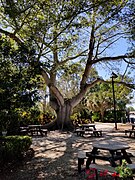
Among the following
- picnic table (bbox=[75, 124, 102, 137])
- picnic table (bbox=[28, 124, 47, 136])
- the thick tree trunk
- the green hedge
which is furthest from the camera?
the thick tree trunk

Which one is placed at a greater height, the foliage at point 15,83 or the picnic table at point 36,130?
the foliage at point 15,83

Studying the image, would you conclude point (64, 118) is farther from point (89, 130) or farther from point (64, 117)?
point (89, 130)

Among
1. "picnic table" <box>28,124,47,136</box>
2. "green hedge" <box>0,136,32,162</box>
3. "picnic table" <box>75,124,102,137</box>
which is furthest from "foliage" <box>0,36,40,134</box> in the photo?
"picnic table" <box>28,124,47,136</box>

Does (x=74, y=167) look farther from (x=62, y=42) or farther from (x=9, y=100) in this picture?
(x=62, y=42)

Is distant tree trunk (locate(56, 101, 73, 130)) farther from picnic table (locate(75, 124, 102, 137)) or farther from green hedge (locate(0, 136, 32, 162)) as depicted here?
green hedge (locate(0, 136, 32, 162))

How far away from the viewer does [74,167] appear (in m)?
5.65

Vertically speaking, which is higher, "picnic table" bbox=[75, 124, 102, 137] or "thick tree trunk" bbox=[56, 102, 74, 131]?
"thick tree trunk" bbox=[56, 102, 74, 131]

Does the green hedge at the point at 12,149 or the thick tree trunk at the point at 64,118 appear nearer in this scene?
the green hedge at the point at 12,149

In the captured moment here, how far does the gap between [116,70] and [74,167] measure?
13831 millimetres

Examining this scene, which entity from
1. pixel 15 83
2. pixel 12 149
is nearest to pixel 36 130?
pixel 12 149

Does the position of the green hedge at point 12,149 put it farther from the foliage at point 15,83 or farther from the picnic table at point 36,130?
the picnic table at point 36,130

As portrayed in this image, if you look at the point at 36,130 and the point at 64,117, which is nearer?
the point at 36,130

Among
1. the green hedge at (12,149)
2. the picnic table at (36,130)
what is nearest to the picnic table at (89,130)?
the picnic table at (36,130)

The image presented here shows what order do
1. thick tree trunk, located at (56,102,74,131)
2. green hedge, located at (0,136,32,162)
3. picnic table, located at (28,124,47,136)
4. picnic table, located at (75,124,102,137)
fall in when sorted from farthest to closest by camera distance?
thick tree trunk, located at (56,102,74,131)
picnic table, located at (28,124,47,136)
picnic table, located at (75,124,102,137)
green hedge, located at (0,136,32,162)
